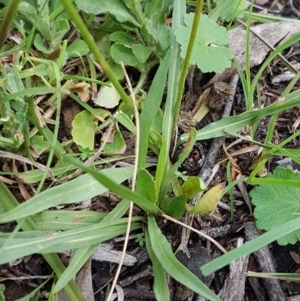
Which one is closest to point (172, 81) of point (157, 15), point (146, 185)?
point (157, 15)

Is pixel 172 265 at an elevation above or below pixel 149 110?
below

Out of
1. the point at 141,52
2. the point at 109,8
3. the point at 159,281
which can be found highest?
the point at 109,8

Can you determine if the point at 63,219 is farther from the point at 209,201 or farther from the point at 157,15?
the point at 157,15

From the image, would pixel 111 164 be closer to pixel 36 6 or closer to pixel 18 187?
pixel 18 187

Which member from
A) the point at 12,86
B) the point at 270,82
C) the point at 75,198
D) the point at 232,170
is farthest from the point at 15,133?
the point at 270,82

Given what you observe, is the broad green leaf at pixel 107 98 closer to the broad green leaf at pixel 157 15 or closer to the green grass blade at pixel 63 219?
the broad green leaf at pixel 157 15

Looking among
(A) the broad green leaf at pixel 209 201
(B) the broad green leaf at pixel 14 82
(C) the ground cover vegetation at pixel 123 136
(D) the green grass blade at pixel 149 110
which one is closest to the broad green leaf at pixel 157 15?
(C) the ground cover vegetation at pixel 123 136
